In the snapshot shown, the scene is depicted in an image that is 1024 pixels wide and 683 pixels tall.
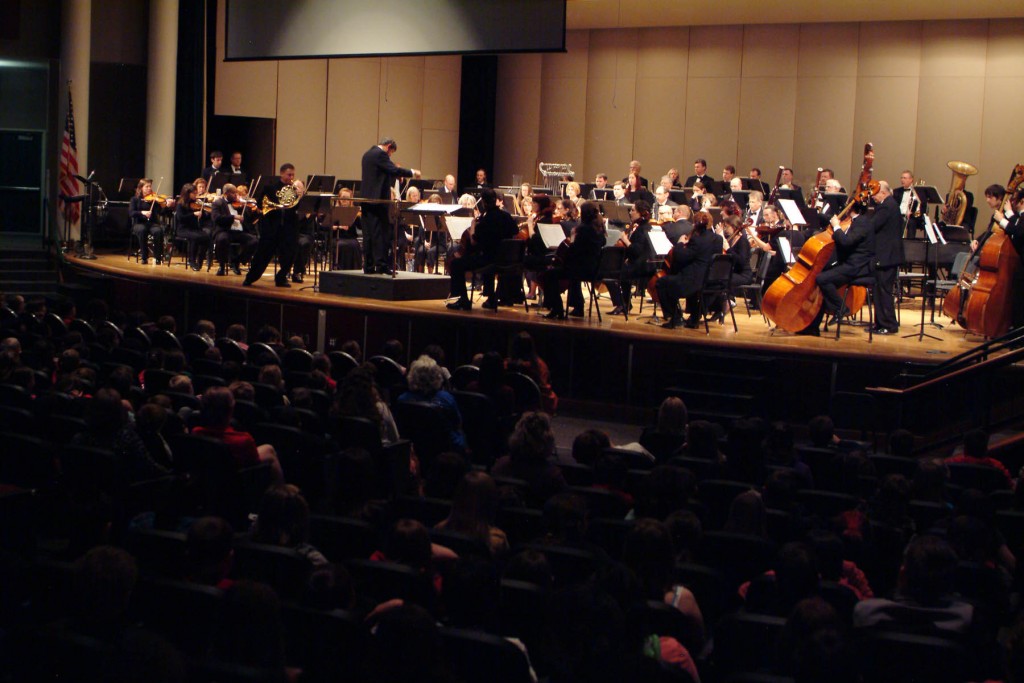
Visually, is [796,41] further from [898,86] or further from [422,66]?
[422,66]

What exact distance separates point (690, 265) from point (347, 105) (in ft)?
34.5

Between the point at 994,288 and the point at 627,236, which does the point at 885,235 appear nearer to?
the point at 994,288

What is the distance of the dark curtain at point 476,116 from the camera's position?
20406 millimetres

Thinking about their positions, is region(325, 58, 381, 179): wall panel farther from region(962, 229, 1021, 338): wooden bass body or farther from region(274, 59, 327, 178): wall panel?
region(962, 229, 1021, 338): wooden bass body

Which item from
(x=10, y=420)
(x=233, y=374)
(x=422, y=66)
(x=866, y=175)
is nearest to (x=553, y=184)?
(x=422, y=66)

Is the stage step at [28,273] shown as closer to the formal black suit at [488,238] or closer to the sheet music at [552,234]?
the formal black suit at [488,238]

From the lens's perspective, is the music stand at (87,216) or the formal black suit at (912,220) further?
the music stand at (87,216)

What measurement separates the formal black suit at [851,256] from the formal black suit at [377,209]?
4347 mm

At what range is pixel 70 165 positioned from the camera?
15.6 metres

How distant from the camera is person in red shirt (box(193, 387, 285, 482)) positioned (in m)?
5.30

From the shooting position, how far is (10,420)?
5.61 meters

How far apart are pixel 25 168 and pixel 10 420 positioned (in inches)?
510

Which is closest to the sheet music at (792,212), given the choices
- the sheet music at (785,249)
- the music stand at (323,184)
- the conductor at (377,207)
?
the sheet music at (785,249)

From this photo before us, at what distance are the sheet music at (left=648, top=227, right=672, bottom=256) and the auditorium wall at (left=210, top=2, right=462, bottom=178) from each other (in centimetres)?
872
